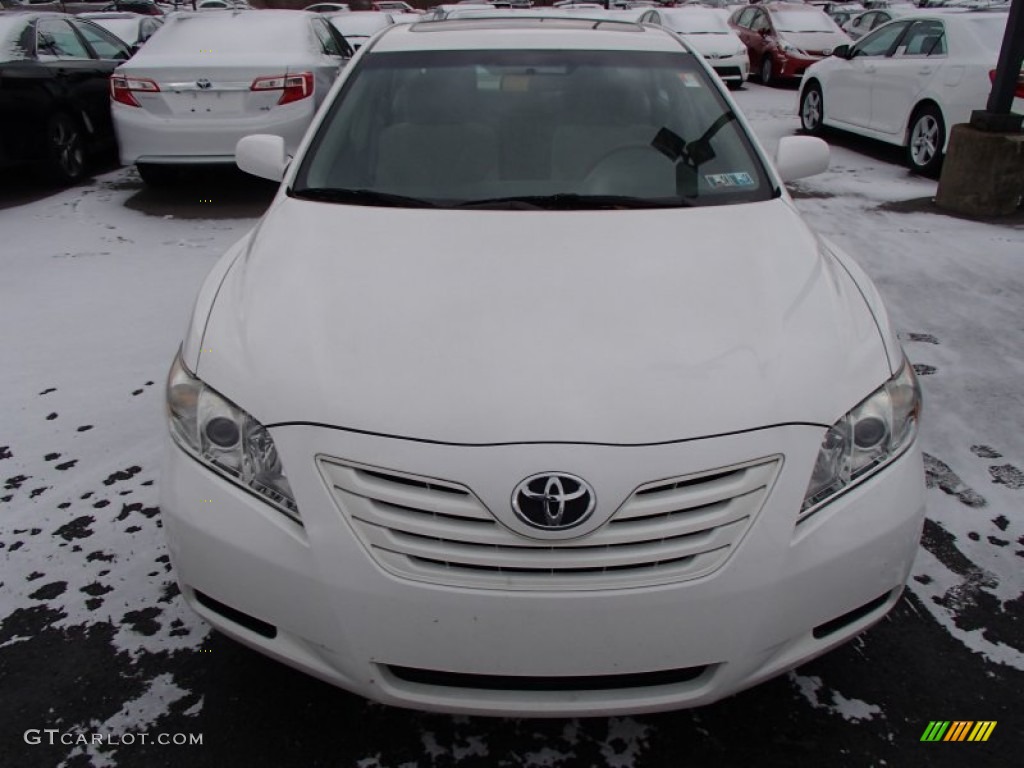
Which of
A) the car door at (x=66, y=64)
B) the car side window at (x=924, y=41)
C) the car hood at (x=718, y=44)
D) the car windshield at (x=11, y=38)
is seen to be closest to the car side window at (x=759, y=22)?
the car hood at (x=718, y=44)

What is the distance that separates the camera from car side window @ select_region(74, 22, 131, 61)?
8.52 meters

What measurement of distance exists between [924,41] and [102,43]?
842 centimetres

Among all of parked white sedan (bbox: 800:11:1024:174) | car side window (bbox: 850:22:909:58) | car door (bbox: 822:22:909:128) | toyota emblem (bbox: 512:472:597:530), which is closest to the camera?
toyota emblem (bbox: 512:472:597:530)

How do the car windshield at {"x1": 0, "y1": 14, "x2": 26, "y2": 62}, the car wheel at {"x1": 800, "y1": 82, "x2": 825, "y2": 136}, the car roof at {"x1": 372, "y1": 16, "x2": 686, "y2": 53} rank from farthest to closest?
the car wheel at {"x1": 800, "y1": 82, "x2": 825, "y2": 136} < the car windshield at {"x1": 0, "y1": 14, "x2": 26, "y2": 62} < the car roof at {"x1": 372, "y1": 16, "x2": 686, "y2": 53}

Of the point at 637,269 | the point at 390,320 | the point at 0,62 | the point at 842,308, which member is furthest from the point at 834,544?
the point at 0,62

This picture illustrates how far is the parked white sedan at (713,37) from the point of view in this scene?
14.6 meters

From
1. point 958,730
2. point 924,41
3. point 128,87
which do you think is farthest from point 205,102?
point 924,41

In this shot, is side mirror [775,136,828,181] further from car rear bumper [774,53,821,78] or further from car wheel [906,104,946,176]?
car rear bumper [774,53,821,78]

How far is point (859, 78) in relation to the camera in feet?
30.6

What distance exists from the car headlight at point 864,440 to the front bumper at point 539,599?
1.7 inches

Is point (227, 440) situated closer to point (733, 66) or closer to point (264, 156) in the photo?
point (264, 156)

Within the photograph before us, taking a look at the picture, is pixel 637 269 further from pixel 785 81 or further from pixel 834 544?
pixel 785 81

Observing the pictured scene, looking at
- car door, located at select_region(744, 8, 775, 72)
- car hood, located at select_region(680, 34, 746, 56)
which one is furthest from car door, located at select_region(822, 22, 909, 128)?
car door, located at select_region(744, 8, 775, 72)

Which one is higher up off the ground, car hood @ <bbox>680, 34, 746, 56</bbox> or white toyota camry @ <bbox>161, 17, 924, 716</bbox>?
car hood @ <bbox>680, 34, 746, 56</bbox>
